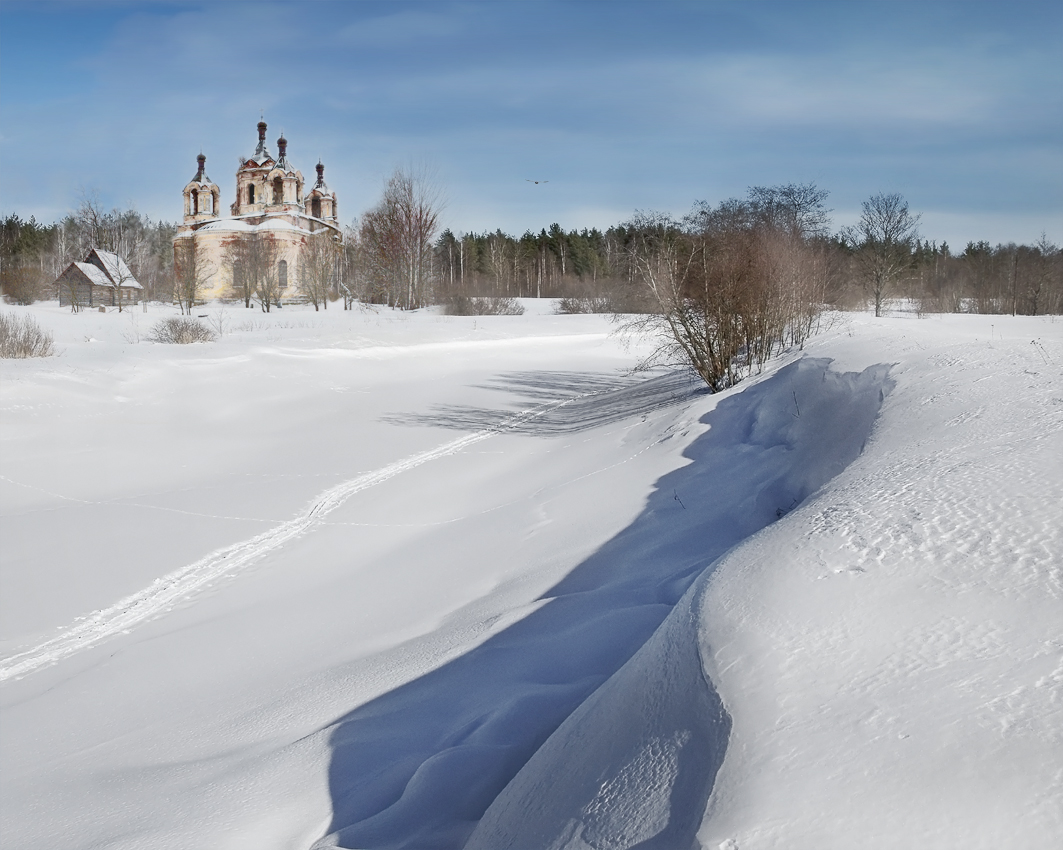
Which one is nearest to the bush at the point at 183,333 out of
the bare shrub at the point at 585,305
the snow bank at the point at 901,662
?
the snow bank at the point at 901,662

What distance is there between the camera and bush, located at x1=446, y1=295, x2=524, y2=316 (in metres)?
45.2

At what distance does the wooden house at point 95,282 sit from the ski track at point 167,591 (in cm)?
4185

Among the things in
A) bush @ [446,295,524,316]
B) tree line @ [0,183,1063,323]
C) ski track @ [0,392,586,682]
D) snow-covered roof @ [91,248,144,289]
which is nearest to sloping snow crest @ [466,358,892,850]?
ski track @ [0,392,586,682]

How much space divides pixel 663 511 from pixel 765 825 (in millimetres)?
5597

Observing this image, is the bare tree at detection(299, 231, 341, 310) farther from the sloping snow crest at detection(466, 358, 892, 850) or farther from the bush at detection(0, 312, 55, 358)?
the sloping snow crest at detection(466, 358, 892, 850)

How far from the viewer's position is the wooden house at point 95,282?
154 ft

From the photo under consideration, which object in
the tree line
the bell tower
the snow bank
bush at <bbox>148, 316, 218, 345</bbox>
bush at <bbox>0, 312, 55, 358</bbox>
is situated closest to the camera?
the snow bank

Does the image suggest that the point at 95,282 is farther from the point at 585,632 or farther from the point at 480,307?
the point at 585,632

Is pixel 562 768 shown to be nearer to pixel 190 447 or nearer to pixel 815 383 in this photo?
pixel 815 383

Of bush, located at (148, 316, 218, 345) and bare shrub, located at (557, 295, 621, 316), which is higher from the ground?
bare shrub, located at (557, 295, 621, 316)

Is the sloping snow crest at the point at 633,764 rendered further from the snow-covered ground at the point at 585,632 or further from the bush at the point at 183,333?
the bush at the point at 183,333

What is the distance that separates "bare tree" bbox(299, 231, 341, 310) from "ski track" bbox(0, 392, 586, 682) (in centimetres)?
3534

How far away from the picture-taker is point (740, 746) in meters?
2.20

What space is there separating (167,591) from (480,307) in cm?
3977
